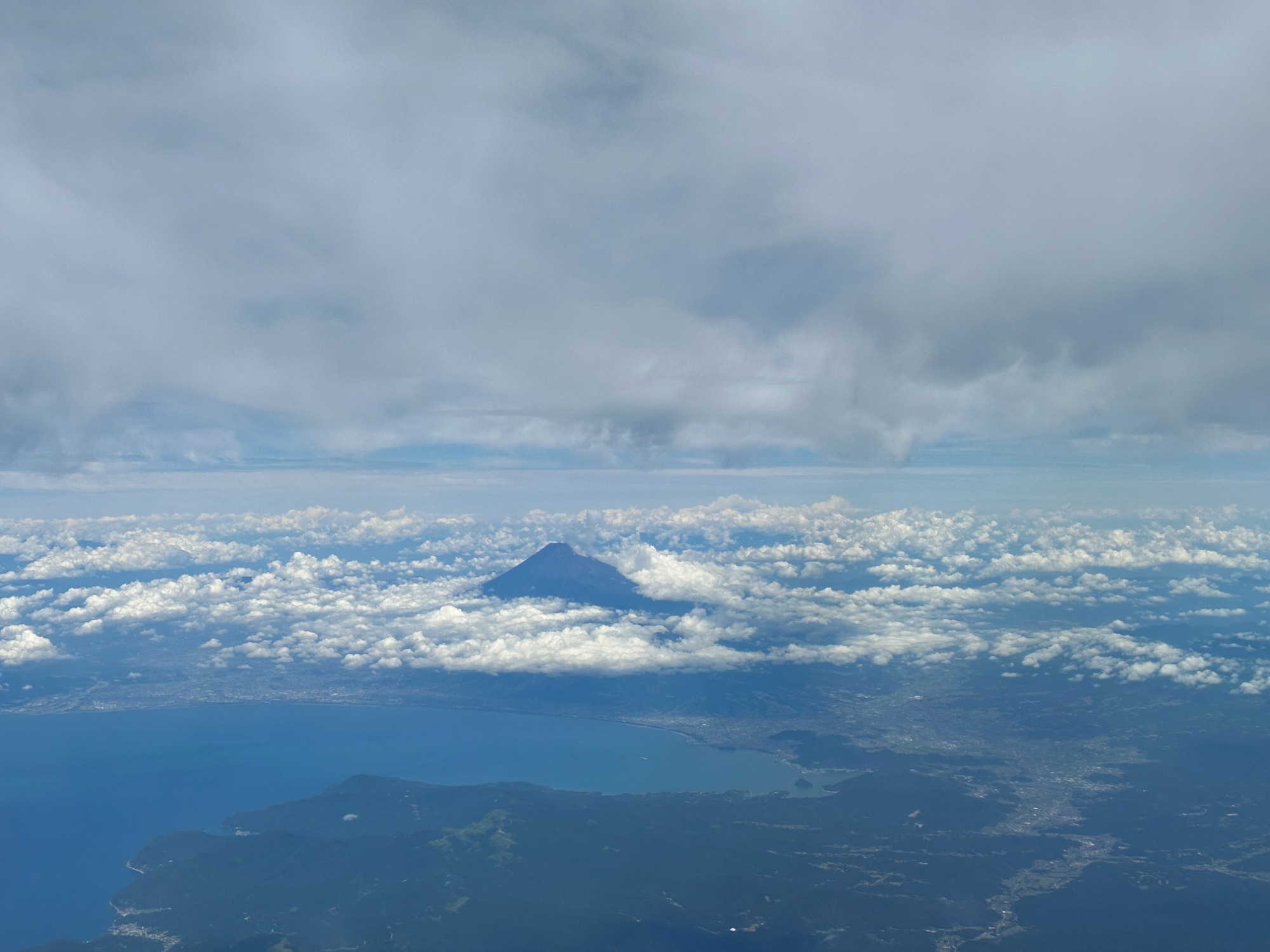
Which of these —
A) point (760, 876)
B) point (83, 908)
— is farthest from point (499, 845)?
point (83, 908)

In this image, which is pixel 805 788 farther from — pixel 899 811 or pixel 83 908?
pixel 83 908

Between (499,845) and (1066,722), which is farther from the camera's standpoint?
(1066,722)

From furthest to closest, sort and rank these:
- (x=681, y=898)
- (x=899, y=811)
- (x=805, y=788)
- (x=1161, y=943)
Answer: (x=805, y=788)
(x=899, y=811)
(x=681, y=898)
(x=1161, y=943)

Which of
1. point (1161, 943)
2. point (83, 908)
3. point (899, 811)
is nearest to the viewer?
point (1161, 943)

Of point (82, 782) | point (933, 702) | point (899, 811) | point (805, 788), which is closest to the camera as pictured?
point (899, 811)

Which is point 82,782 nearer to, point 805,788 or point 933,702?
point 805,788

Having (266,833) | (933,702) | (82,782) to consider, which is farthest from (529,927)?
(933,702)
